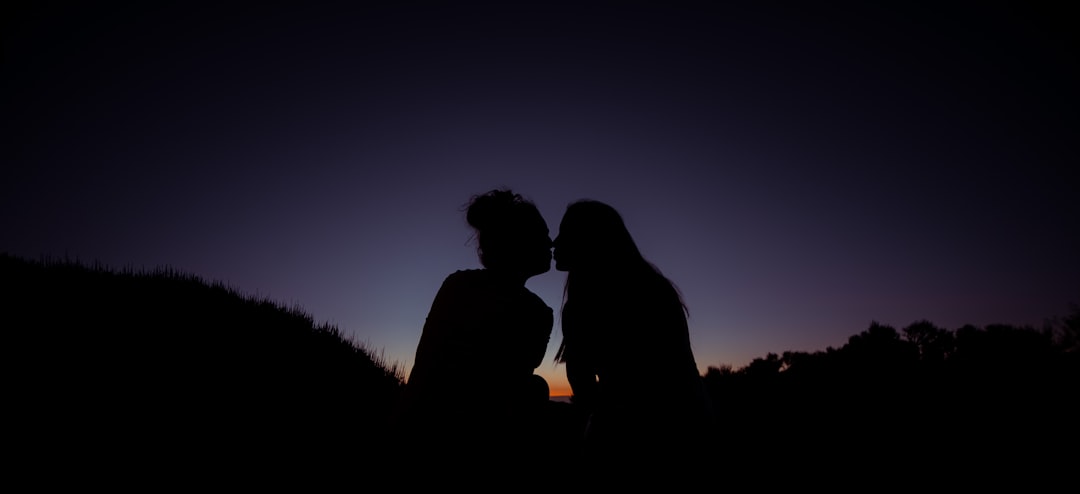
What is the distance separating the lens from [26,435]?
3408 millimetres

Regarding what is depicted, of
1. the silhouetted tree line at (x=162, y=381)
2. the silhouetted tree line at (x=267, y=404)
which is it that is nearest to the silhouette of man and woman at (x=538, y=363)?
the silhouetted tree line at (x=267, y=404)

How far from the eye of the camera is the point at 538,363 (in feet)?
8.68

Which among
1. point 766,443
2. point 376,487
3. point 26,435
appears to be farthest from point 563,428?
point 26,435

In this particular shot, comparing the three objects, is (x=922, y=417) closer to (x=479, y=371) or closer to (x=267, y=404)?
(x=479, y=371)

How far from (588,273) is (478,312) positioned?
2.51 feet

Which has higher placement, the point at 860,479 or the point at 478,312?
the point at 478,312

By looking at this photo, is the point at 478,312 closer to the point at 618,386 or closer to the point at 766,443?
the point at 618,386

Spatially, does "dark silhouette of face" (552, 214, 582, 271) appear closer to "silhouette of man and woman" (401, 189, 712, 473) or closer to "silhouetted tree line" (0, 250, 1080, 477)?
"silhouette of man and woman" (401, 189, 712, 473)

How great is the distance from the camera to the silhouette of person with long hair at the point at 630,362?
2.19 meters

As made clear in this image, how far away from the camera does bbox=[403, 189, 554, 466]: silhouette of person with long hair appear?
2174 mm

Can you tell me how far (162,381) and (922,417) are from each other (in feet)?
30.6

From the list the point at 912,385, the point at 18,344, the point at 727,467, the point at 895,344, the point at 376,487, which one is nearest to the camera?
the point at 376,487

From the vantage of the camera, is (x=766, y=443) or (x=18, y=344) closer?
(x=18, y=344)

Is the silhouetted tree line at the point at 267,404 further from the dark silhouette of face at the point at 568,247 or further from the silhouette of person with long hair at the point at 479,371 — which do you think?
the dark silhouette of face at the point at 568,247
